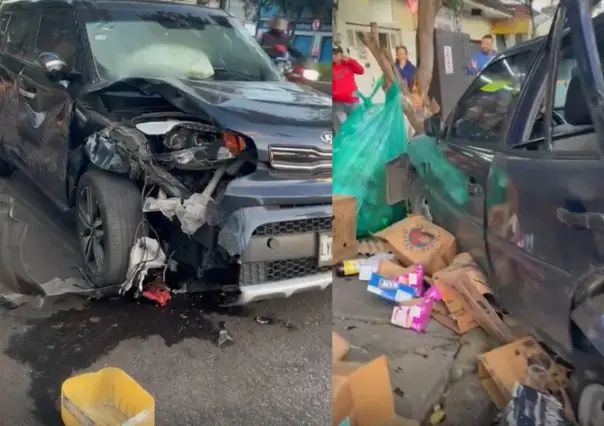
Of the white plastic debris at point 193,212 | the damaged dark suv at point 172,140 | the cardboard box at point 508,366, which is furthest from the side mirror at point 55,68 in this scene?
the cardboard box at point 508,366

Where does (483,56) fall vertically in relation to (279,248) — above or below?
above

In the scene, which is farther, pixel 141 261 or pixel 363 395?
pixel 141 261

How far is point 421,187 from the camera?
1.12 m

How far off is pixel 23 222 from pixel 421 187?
2.42 ft

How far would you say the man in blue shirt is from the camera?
1.03 meters

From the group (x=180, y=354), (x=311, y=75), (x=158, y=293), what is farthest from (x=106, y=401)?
(x=311, y=75)

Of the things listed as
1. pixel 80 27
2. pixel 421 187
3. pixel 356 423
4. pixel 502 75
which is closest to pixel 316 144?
pixel 421 187

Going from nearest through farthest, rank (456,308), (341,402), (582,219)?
(582,219) → (341,402) → (456,308)

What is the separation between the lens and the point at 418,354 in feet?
3.59

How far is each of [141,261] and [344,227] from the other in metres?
0.41

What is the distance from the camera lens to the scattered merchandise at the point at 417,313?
3.52 feet

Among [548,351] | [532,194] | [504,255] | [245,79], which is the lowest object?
[548,351]

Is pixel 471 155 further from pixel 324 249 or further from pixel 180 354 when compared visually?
pixel 180 354

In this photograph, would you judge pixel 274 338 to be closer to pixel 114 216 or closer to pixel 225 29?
pixel 114 216
